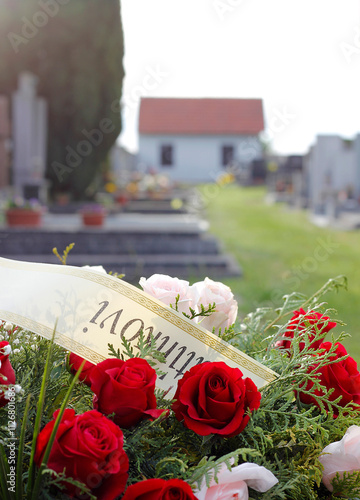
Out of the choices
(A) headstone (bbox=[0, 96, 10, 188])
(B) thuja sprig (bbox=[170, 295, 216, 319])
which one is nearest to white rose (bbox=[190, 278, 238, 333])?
(B) thuja sprig (bbox=[170, 295, 216, 319])

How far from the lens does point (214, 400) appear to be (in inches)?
30.3

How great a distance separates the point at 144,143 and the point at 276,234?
2547 centimetres

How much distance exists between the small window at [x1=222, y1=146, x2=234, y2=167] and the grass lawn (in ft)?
67.5

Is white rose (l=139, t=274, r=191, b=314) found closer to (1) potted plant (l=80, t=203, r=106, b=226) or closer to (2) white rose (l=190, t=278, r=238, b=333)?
(2) white rose (l=190, t=278, r=238, b=333)

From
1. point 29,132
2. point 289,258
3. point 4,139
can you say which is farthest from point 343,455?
point 4,139

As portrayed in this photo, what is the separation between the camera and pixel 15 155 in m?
12.2

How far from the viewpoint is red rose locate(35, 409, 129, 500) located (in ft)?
2.18

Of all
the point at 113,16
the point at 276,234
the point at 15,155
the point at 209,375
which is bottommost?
the point at 276,234

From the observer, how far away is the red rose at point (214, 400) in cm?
77

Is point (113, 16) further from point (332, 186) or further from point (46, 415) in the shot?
point (46, 415)

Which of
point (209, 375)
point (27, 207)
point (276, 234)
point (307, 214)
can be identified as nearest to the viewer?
point (209, 375)

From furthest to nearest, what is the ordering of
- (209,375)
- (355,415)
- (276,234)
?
1. (276,234)
2. (355,415)
3. (209,375)

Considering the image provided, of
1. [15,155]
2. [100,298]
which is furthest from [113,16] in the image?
[100,298]

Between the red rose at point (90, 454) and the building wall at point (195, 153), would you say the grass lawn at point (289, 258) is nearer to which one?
the red rose at point (90, 454)
